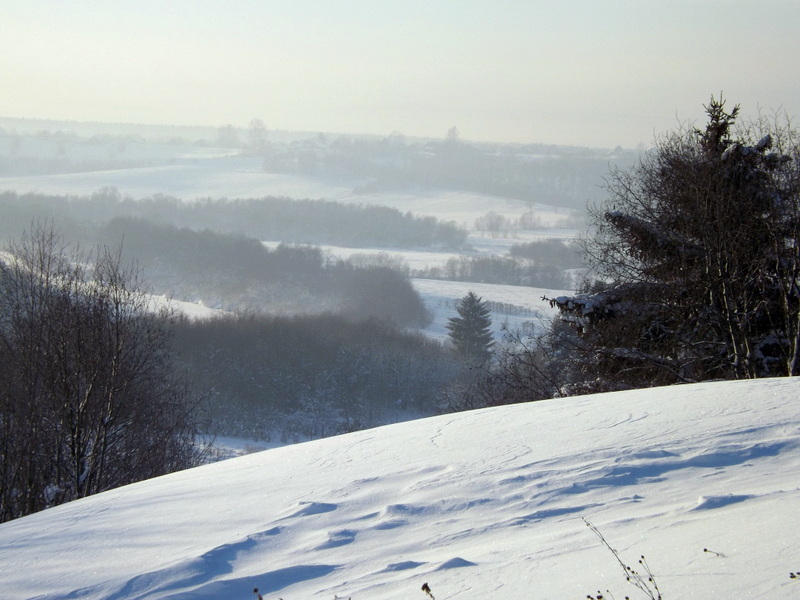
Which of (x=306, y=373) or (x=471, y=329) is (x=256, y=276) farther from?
(x=471, y=329)

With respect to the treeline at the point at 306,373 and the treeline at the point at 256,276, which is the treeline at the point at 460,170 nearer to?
the treeline at the point at 256,276

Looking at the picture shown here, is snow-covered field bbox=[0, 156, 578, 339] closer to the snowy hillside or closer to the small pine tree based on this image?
the small pine tree

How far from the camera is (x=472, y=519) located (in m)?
4.49

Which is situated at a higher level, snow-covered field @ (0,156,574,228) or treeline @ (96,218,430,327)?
snow-covered field @ (0,156,574,228)

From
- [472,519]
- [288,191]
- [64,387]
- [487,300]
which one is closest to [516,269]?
[487,300]

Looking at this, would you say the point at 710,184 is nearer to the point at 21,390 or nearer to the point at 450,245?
the point at 21,390

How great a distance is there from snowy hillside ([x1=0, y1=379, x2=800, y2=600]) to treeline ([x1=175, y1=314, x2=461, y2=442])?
41.2 m

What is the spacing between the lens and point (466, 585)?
11.2 feet

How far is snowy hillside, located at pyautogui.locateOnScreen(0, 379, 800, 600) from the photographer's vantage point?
3.38 meters

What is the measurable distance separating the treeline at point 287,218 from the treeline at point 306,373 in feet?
188

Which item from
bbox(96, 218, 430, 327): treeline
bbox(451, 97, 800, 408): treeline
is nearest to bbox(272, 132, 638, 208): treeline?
bbox(96, 218, 430, 327): treeline

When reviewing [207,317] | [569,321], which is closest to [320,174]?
[207,317]

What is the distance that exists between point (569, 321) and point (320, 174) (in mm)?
168358

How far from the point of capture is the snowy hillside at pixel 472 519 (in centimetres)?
338
